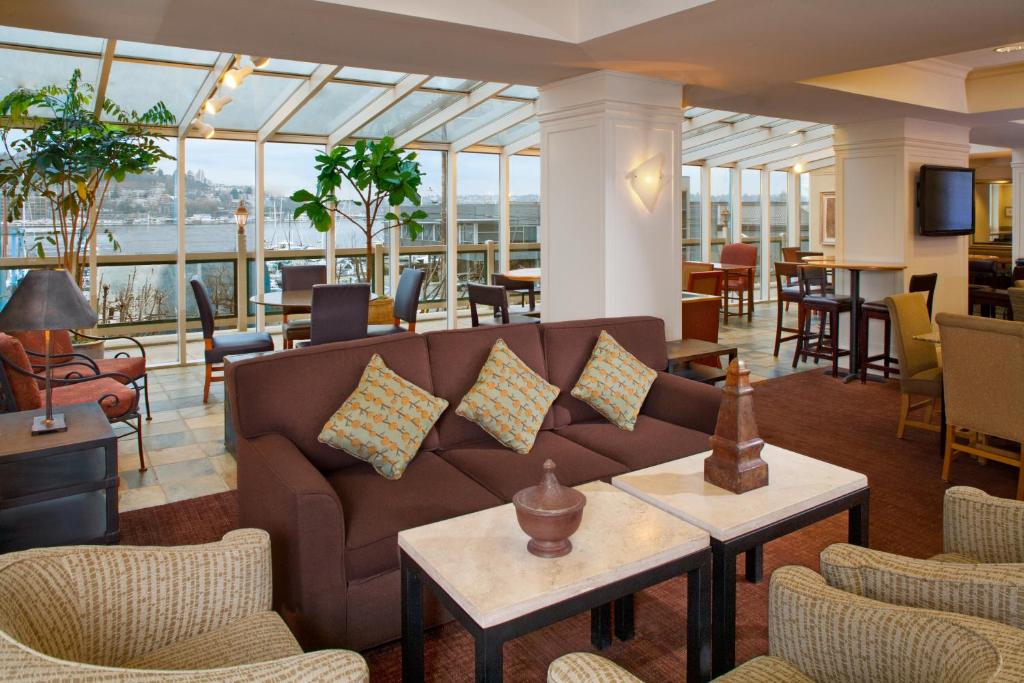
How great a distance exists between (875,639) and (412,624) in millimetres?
1213

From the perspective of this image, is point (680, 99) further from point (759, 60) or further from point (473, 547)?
point (473, 547)

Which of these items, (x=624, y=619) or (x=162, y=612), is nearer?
(x=162, y=612)

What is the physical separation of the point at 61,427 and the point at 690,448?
104 inches

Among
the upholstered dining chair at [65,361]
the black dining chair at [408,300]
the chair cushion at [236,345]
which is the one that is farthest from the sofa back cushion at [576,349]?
the chair cushion at [236,345]

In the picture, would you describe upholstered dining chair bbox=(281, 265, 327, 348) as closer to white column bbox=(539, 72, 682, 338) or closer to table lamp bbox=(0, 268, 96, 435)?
white column bbox=(539, 72, 682, 338)

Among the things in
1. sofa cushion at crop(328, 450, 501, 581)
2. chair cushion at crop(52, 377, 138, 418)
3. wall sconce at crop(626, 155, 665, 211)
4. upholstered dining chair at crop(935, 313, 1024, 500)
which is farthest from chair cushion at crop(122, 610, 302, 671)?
wall sconce at crop(626, 155, 665, 211)

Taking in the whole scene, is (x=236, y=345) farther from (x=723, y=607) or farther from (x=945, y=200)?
(x=945, y=200)

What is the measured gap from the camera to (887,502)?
386cm

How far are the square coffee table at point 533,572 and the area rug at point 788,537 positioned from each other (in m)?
0.37

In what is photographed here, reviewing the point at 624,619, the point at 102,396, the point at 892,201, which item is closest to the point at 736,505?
the point at 624,619

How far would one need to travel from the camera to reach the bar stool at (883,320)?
6578 mm

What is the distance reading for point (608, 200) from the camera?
5.24 metres

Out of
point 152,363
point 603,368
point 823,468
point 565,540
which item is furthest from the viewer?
point 152,363

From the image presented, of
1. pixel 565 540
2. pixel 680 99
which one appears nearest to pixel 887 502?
pixel 565 540
